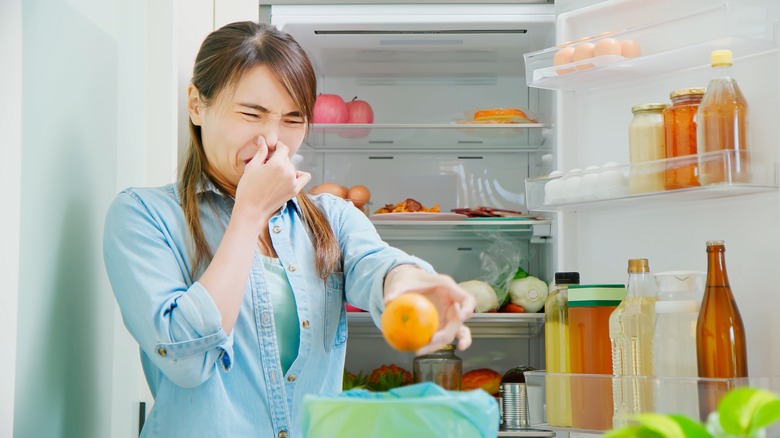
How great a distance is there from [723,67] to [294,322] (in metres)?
0.85

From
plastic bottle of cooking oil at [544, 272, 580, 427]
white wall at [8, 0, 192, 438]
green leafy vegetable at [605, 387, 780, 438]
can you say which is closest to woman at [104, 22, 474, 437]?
white wall at [8, 0, 192, 438]

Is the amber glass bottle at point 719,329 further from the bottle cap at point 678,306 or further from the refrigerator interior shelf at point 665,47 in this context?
the refrigerator interior shelf at point 665,47

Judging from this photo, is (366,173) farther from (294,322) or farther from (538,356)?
(294,322)

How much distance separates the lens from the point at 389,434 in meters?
0.64

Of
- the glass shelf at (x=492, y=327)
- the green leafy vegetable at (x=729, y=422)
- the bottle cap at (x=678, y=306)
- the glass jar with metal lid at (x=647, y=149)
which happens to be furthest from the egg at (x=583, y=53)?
the green leafy vegetable at (x=729, y=422)

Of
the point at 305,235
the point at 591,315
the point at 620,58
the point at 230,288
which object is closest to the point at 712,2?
the point at 620,58

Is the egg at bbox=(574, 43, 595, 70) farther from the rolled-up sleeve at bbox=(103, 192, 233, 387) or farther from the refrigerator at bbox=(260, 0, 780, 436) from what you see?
the rolled-up sleeve at bbox=(103, 192, 233, 387)

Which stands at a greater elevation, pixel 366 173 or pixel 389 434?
pixel 366 173

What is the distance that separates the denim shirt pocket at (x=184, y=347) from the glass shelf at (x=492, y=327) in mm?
1366

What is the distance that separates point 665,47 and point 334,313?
0.88m

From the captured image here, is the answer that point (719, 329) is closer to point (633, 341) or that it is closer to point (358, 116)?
point (633, 341)

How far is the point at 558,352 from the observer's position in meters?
1.78

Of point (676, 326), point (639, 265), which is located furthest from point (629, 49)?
point (676, 326)

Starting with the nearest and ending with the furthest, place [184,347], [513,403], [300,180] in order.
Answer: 1. [184,347]
2. [300,180]
3. [513,403]
